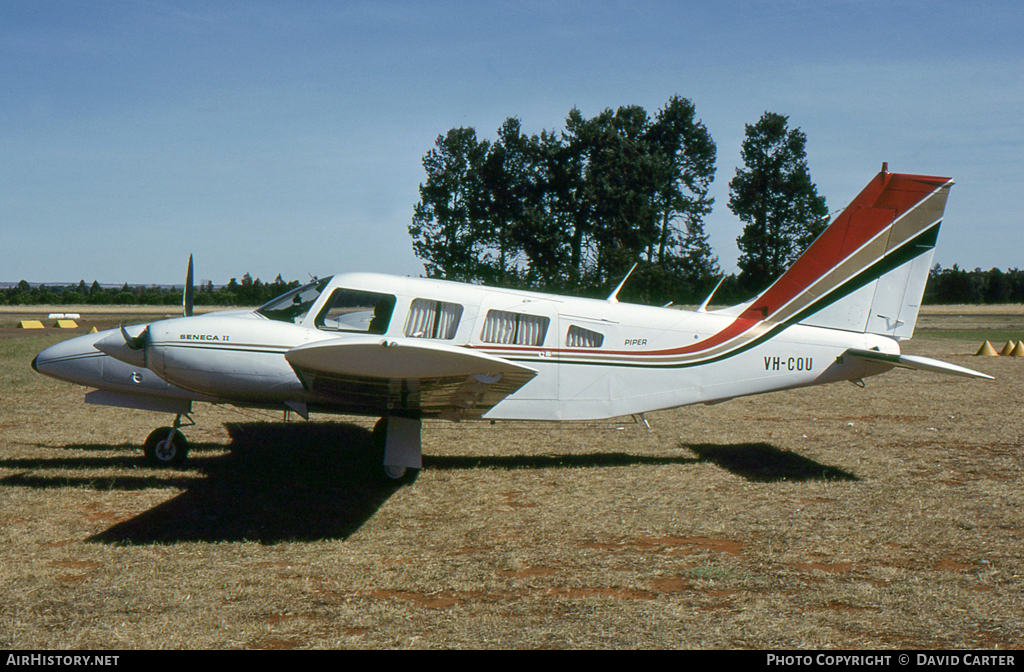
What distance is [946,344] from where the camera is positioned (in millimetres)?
26562

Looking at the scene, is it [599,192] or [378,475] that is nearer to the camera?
[378,475]

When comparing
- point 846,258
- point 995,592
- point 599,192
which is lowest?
point 995,592

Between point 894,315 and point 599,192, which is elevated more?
point 599,192

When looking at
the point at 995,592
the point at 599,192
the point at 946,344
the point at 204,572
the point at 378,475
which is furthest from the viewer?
the point at 599,192

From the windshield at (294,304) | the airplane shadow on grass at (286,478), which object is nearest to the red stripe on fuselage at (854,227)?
the airplane shadow on grass at (286,478)

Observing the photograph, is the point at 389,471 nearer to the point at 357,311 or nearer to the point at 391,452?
the point at 391,452

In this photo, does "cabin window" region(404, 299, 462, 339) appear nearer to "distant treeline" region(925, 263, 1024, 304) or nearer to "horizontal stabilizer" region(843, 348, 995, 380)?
"horizontal stabilizer" region(843, 348, 995, 380)

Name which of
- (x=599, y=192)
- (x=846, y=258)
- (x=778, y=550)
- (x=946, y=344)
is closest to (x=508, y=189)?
(x=599, y=192)

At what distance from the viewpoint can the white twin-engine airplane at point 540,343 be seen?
23.1ft

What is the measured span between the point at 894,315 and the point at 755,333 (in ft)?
6.08

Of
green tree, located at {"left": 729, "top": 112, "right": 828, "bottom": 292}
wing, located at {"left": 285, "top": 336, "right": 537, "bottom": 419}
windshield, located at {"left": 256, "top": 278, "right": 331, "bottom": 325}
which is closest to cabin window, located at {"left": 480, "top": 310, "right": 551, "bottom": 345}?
wing, located at {"left": 285, "top": 336, "right": 537, "bottom": 419}

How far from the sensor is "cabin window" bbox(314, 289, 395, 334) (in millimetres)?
7738

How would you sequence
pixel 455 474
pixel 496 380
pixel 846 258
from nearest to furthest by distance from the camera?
pixel 496 380 < pixel 455 474 < pixel 846 258
